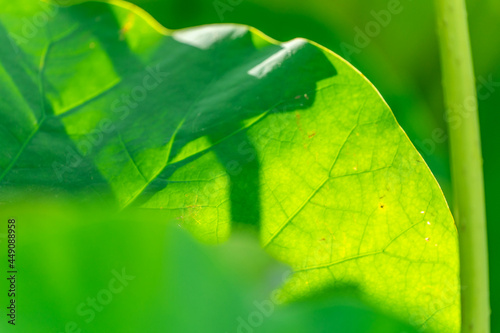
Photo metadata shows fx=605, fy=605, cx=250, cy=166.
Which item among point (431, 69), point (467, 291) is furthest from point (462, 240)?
point (431, 69)

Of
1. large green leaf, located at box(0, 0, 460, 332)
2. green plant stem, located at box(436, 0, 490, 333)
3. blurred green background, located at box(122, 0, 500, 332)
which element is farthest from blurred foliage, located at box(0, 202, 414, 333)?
blurred green background, located at box(122, 0, 500, 332)

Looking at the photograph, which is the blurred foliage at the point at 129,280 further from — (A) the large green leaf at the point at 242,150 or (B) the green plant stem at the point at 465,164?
(B) the green plant stem at the point at 465,164

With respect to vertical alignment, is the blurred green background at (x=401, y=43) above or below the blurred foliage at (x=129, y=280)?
below

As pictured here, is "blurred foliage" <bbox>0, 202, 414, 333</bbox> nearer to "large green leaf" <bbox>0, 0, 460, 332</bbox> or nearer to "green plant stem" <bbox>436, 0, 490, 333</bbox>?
"large green leaf" <bbox>0, 0, 460, 332</bbox>

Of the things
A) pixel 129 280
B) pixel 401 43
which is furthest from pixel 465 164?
pixel 401 43

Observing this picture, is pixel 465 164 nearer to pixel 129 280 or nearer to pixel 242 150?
pixel 242 150

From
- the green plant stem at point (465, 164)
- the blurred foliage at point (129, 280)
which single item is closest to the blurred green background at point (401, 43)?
the green plant stem at point (465, 164)
